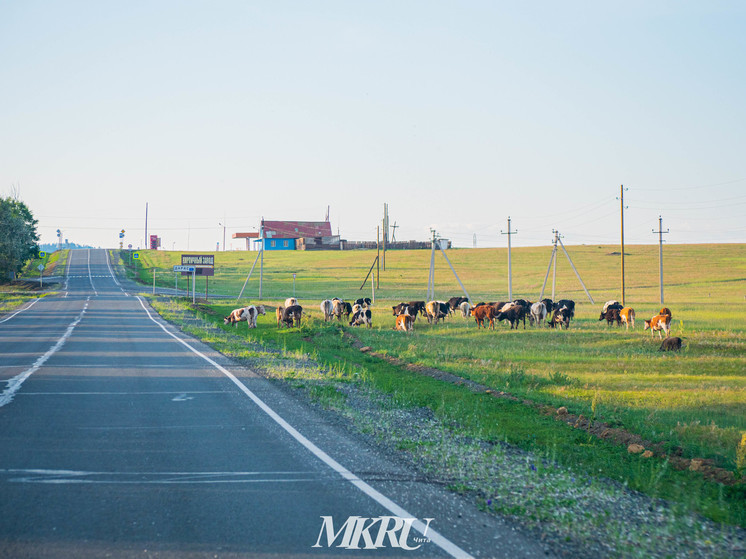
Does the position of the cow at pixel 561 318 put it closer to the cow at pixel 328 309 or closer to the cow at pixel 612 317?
the cow at pixel 612 317

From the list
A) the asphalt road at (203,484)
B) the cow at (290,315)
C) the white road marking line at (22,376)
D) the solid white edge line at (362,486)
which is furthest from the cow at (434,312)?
the solid white edge line at (362,486)

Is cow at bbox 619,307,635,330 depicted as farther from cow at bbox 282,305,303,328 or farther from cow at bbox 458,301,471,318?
cow at bbox 282,305,303,328

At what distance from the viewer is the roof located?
14288 cm

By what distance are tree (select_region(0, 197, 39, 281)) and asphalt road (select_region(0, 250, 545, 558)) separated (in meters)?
67.8

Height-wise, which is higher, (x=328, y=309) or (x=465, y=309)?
(x=328, y=309)

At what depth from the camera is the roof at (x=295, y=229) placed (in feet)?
469

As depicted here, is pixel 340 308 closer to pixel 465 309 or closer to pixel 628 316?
pixel 465 309

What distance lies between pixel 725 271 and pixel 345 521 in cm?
9007

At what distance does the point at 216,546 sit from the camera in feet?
17.1

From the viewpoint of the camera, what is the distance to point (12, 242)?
72062 millimetres

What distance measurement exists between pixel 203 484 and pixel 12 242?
252ft

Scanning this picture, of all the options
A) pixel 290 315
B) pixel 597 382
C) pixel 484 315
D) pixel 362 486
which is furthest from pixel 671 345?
pixel 362 486

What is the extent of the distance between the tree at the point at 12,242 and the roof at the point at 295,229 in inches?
2451

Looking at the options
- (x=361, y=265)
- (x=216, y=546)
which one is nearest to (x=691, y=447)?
(x=216, y=546)
